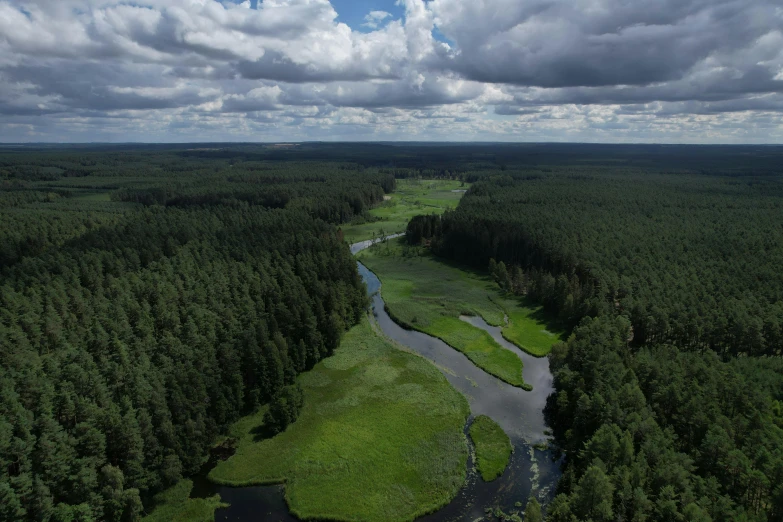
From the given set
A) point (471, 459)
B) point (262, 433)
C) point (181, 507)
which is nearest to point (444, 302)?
point (471, 459)

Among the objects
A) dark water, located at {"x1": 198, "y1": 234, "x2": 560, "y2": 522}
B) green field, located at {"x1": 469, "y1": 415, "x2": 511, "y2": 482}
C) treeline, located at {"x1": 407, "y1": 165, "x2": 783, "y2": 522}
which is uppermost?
treeline, located at {"x1": 407, "y1": 165, "x2": 783, "y2": 522}

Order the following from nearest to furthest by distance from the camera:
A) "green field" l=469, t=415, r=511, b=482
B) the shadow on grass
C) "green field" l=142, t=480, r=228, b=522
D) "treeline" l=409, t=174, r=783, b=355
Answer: "green field" l=142, t=480, r=228, b=522 < "green field" l=469, t=415, r=511, b=482 < the shadow on grass < "treeline" l=409, t=174, r=783, b=355

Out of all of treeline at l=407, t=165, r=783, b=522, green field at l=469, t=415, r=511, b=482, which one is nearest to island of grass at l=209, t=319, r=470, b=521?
green field at l=469, t=415, r=511, b=482

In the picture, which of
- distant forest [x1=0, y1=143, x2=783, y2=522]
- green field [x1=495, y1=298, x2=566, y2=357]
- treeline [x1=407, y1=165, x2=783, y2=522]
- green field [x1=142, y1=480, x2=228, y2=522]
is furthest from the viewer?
green field [x1=495, y1=298, x2=566, y2=357]

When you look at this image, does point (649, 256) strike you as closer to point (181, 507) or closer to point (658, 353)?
point (658, 353)

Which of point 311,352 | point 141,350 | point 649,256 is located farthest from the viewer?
point 649,256

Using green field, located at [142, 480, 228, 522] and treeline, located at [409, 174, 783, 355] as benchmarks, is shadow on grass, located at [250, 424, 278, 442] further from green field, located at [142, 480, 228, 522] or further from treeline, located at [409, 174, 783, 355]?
treeline, located at [409, 174, 783, 355]

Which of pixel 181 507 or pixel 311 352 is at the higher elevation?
pixel 311 352
